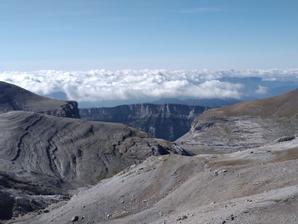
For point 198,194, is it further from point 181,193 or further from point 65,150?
point 65,150

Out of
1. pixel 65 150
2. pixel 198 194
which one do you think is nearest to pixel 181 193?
pixel 198 194

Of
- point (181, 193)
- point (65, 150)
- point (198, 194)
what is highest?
point (198, 194)

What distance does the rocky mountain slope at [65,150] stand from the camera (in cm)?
14312

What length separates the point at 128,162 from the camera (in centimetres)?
17038

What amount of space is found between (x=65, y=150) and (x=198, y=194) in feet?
385

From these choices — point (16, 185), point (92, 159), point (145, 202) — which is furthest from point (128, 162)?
point (145, 202)

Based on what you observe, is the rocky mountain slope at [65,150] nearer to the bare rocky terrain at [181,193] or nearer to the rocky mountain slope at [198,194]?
the bare rocky terrain at [181,193]

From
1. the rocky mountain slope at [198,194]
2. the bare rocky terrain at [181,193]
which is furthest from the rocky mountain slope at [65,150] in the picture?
the rocky mountain slope at [198,194]

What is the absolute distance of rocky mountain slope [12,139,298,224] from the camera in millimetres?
43312

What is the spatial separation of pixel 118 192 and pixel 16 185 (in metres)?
Result: 52.8

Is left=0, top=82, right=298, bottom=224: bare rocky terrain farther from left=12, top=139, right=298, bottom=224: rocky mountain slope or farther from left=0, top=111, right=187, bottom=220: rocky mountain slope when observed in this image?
left=0, top=111, right=187, bottom=220: rocky mountain slope

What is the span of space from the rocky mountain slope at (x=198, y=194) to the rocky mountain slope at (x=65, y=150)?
178 feet

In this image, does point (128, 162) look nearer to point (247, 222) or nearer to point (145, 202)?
point (145, 202)

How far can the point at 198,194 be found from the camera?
58688 mm
